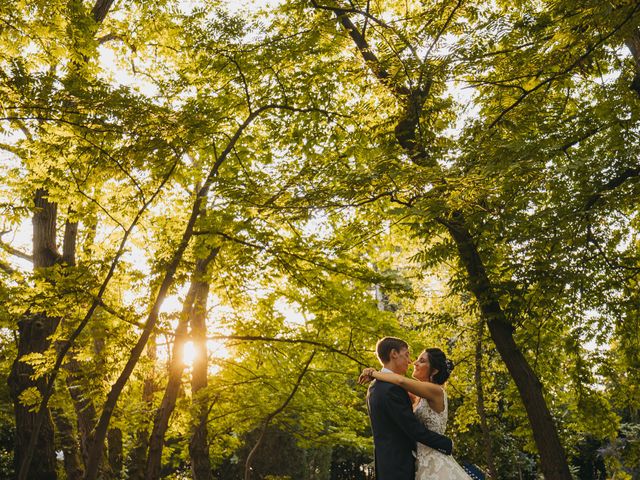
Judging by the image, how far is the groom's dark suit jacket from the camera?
3.25m

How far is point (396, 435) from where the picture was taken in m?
3.34

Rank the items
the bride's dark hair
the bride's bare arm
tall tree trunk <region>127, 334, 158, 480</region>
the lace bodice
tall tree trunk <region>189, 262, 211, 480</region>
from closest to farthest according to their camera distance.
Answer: the bride's bare arm
the lace bodice
the bride's dark hair
tall tree trunk <region>189, 262, 211, 480</region>
tall tree trunk <region>127, 334, 158, 480</region>

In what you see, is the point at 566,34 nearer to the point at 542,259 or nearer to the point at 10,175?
the point at 542,259

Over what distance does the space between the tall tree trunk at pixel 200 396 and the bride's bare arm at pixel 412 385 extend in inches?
186

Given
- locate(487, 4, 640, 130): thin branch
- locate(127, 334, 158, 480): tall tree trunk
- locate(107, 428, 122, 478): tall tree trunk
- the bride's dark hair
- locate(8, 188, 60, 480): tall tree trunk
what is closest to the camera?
the bride's dark hair

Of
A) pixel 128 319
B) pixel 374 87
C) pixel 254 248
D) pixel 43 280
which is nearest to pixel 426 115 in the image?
pixel 374 87

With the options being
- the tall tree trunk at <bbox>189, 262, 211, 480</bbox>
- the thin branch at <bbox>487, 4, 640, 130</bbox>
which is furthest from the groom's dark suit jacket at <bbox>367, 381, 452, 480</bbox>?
the tall tree trunk at <bbox>189, 262, 211, 480</bbox>

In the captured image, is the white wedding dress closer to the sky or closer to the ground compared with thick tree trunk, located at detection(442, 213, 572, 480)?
closer to the ground

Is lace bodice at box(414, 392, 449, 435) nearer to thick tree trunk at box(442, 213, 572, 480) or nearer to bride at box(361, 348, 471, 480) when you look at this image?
bride at box(361, 348, 471, 480)

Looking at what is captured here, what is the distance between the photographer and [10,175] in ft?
32.8

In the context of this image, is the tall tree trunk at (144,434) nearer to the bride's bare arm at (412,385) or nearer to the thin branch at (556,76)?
the bride's bare arm at (412,385)

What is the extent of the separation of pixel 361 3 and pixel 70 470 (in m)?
9.53

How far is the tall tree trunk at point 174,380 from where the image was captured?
6191 millimetres

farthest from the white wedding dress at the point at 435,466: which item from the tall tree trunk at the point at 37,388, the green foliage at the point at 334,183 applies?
the tall tree trunk at the point at 37,388
